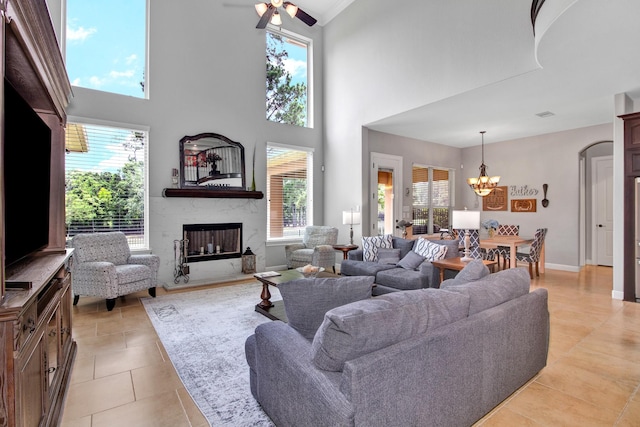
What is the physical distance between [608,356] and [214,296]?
14.7 ft

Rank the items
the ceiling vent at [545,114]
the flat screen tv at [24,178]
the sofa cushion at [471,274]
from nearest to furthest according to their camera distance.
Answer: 1. the flat screen tv at [24,178]
2. the sofa cushion at [471,274]
3. the ceiling vent at [545,114]

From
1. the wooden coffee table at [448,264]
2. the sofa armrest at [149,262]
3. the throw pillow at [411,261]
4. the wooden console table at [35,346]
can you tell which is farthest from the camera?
the sofa armrest at [149,262]

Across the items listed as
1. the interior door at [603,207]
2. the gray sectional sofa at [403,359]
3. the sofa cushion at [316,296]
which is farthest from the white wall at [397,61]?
the interior door at [603,207]

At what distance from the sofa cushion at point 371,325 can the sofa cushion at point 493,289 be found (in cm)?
31

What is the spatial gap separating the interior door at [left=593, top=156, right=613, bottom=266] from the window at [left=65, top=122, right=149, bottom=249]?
9012 millimetres

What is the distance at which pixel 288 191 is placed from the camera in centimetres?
703

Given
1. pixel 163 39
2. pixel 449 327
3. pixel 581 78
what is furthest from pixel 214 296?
pixel 581 78

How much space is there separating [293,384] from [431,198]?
23.4 feet

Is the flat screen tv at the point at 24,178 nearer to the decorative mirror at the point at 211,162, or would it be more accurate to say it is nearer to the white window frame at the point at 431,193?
the decorative mirror at the point at 211,162

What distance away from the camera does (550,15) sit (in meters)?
3.03

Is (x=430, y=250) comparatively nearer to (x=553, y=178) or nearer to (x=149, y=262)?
(x=149, y=262)

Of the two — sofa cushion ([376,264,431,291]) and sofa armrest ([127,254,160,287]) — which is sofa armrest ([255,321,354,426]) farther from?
sofa armrest ([127,254,160,287])

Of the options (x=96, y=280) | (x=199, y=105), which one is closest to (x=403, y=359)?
(x=96, y=280)

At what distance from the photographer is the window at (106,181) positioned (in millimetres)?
4832
